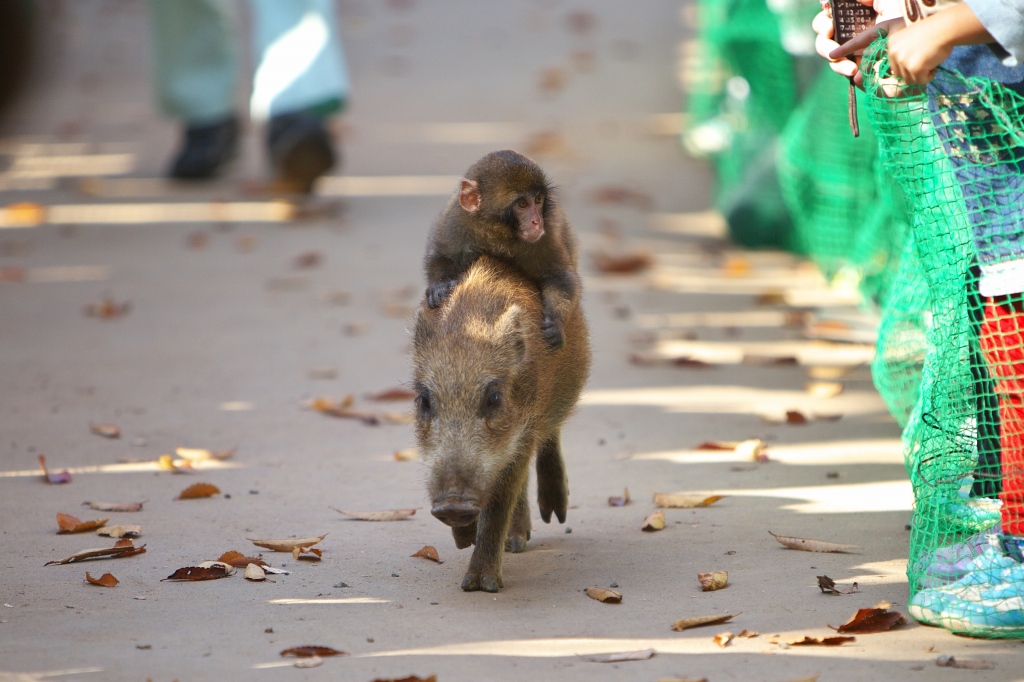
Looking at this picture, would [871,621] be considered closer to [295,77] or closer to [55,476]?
[55,476]

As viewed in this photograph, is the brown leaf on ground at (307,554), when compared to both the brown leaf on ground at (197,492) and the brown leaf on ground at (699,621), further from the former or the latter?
the brown leaf on ground at (699,621)

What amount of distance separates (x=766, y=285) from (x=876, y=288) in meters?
1.86

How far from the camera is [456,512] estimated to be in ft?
13.3

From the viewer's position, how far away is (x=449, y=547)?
4.85m

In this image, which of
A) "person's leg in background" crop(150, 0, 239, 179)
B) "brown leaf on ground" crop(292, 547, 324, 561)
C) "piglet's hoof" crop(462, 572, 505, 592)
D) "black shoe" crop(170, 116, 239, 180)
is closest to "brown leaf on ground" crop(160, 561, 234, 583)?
"brown leaf on ground" crop(292, 547, 324, 561)

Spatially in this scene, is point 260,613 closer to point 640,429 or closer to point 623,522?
point 623,522

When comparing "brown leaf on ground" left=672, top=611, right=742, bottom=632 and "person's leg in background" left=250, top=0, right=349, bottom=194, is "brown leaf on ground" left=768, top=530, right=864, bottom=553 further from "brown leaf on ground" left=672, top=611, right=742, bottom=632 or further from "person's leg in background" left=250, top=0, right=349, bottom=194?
"person's leg in background" left=250, top=0, right=349, bottom=194

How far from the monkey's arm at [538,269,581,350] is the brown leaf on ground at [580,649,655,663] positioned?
4.05 feet

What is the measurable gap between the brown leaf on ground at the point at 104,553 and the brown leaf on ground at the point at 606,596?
1.65 meters

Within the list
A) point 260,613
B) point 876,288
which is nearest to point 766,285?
point 876,288

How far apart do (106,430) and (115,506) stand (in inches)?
43.7

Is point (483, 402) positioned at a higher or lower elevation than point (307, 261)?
higher

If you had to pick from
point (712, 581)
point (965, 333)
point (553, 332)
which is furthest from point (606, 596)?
point (965, 333)

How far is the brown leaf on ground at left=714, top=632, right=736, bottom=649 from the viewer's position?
12.6 feet
